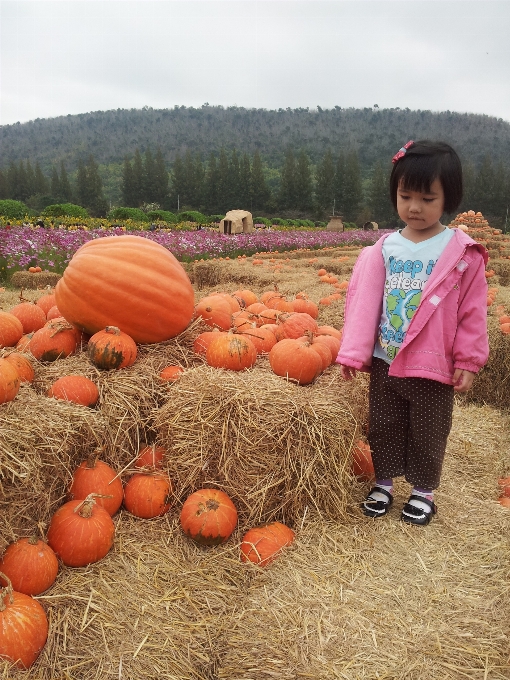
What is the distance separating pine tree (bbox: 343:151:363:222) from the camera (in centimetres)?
5828

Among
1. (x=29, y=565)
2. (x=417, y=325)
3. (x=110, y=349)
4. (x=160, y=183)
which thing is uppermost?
(x=160, y=183)

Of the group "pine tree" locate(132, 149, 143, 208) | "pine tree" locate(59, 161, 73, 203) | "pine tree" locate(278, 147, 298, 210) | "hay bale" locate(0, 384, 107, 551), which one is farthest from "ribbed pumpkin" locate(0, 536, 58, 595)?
"pine tree" locate(132, 149, 143, 208)

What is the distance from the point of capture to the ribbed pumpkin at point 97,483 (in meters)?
2.29

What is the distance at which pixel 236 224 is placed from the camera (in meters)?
24.8

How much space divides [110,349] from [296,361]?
3.39ft

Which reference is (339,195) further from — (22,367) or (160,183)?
Answer: (22,367)

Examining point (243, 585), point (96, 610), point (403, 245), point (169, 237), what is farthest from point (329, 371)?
point (169, 237)

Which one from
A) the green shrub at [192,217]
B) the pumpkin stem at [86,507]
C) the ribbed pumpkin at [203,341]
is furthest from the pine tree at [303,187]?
the pumpkin stem at [86,507]

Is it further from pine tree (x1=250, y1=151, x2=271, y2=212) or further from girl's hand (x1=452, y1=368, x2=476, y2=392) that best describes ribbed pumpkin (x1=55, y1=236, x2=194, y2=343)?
pine tree (x1=250, y1=151, x2=271, y2=212)

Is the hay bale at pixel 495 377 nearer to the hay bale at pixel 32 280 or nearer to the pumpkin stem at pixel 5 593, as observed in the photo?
the pumpkin stem at pixel 5 593

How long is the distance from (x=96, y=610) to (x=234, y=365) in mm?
1415

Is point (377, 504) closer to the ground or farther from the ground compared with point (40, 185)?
closer to the ground

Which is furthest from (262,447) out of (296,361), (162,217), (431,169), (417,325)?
(162,217)

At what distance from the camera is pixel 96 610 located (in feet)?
6.20
